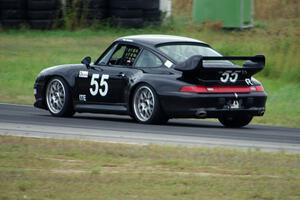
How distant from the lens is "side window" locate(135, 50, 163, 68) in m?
16.3

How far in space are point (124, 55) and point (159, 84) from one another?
53.7 inches

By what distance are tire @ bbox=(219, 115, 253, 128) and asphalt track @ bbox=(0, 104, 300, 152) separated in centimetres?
13

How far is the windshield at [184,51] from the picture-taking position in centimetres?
1628

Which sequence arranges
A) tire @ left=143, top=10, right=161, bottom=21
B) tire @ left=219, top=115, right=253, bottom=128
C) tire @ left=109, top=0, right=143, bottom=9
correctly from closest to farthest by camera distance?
tire @ left=219, top=115, right=253, bottom=128 < tire @ left=109, top=0, right=143, bottom=9 < tire @ left=143, top=10, right=161, bottom=21

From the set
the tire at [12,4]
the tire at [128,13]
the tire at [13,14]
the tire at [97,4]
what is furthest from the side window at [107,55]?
the tire at [97,4]

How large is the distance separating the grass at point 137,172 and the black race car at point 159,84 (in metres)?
2.99

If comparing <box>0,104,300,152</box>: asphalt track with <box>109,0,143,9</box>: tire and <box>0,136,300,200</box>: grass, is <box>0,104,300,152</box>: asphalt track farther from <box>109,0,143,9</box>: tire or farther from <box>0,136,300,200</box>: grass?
<box>109,0,143,9</box>: tire

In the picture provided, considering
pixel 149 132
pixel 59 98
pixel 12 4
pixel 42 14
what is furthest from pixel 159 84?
pixel 42 14

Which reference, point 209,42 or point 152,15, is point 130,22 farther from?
point 209,42

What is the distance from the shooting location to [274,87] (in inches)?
910

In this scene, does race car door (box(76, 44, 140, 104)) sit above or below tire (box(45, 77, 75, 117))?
above

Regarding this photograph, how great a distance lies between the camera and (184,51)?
54.1 ft

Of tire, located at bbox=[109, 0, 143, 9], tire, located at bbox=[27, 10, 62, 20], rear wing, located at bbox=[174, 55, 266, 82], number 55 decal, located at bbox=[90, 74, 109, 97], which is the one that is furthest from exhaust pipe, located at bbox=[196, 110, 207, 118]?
tire, located at bbox=[27, 10, 62, 20]

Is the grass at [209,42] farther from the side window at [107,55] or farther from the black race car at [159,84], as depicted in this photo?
the side window at [107,55]
